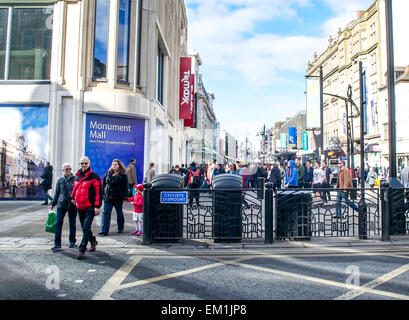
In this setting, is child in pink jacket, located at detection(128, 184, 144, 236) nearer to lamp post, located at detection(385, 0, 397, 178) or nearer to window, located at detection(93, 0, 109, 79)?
lamp post, located at detection(385, 0, 397, 178)

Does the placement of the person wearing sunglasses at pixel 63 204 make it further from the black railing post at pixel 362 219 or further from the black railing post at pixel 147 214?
the black railing post at pixel 362 219

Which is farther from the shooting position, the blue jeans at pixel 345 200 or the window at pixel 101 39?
the window at pixel 101 39

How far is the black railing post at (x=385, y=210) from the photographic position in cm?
747

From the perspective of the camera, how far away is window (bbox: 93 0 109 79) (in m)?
15.5

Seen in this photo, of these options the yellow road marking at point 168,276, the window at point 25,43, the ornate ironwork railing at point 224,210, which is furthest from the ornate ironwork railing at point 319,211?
the window at point 25,43

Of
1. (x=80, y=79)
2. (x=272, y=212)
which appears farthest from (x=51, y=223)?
(x=80, y=79)

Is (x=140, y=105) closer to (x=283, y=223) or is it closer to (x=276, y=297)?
(x=283, y=223)

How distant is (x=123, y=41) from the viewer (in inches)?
621

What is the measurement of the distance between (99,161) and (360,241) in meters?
10.9

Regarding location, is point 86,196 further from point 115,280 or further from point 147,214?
point 115,280

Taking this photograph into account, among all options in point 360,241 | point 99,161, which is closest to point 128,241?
point 360,241

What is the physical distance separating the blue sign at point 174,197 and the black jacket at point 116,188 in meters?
1.72

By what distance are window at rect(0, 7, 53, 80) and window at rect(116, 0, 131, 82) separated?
9.96 feet

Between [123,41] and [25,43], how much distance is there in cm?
438
